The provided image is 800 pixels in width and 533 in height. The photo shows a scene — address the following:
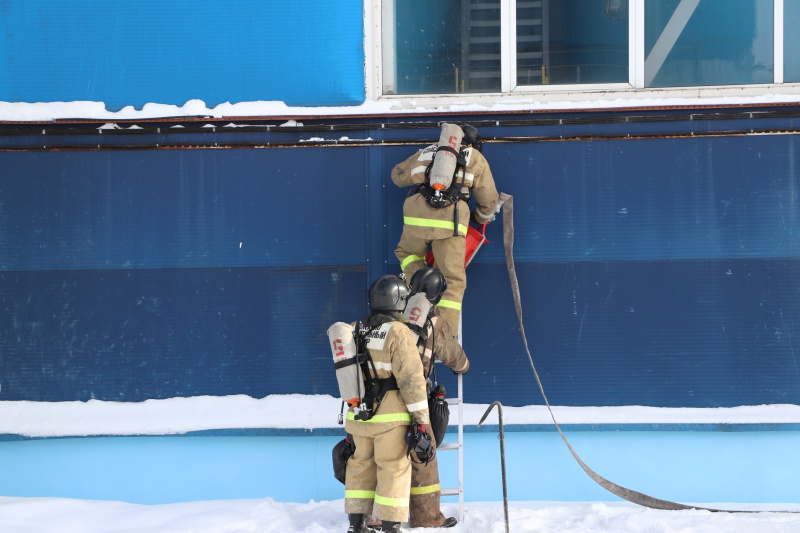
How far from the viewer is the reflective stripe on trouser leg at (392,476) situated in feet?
15.9

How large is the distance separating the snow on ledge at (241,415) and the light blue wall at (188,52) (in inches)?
90.7

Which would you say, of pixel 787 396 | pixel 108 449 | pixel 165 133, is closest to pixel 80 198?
pixel 165 133

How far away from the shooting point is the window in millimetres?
6199

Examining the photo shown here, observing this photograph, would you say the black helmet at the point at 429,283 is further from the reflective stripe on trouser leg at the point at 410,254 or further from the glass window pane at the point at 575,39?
the glass window pane at the point at 575,39

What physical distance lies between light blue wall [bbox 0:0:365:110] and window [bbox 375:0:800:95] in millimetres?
432

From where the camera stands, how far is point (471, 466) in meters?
6.05

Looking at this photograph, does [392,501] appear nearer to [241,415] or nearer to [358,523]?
[358,523]

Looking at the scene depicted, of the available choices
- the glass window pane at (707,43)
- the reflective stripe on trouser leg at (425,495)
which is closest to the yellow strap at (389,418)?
the reflective stripe on trouser leg at (425,495)

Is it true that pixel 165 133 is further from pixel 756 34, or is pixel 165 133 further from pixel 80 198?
pixel 756 34

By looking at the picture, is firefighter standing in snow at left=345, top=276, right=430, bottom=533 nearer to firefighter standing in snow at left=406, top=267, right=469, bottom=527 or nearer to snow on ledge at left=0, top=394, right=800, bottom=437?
firefighter standing in snow at left=406, top=267, right=469, bottom=527

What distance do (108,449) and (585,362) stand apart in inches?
145

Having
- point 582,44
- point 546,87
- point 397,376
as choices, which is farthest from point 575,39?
point 397,376

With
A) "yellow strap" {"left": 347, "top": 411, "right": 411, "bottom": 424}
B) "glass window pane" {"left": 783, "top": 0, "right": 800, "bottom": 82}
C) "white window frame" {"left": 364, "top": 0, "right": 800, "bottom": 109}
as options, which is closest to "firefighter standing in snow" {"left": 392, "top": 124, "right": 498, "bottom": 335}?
"white window frame" {"left": 364, "top": 0, "right": 800, "bottom": 109}

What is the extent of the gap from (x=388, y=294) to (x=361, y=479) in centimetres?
117
